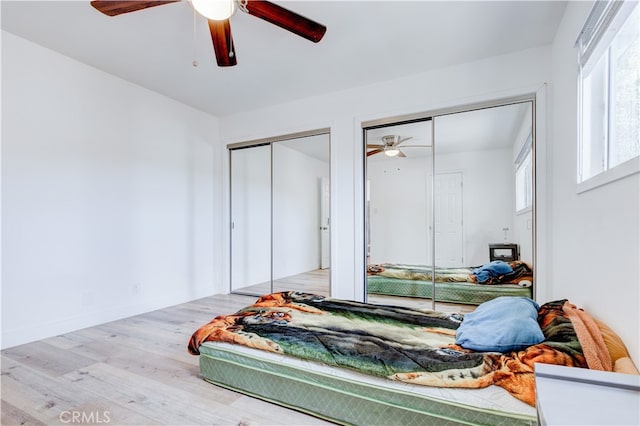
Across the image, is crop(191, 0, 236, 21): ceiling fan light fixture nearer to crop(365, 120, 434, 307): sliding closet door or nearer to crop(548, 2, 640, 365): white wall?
crop(548, 2, 640, 365): white wall

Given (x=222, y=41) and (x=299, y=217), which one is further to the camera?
(x=299, y=217)

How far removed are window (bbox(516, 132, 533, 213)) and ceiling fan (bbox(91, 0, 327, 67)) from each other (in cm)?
217

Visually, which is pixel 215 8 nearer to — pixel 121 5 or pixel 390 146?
pixel 121 5

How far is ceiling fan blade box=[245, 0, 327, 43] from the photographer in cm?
181

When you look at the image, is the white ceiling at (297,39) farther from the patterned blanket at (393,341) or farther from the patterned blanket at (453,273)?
the patterned blanket at (393,341)

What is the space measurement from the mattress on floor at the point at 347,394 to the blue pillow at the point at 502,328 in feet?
0.91

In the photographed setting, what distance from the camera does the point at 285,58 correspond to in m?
2.92

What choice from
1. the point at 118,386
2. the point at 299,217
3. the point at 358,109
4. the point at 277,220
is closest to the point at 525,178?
the point at 358,109

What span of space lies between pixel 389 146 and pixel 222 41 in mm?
2098

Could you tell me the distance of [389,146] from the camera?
11.6 feet

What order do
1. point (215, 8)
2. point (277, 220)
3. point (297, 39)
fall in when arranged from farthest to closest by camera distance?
point (277, 220)
point (297, 39)
point (215, 8)

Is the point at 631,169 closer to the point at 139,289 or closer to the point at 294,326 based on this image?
the point at 294,326

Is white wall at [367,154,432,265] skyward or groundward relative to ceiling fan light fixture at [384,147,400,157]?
groundward

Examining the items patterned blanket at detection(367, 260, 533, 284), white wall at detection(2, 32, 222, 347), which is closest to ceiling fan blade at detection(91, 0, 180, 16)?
white wall at detection(2, 32, 222, 347)
